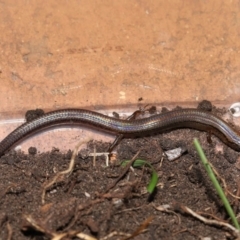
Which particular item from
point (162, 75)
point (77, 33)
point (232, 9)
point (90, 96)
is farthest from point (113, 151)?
point (232, 9)

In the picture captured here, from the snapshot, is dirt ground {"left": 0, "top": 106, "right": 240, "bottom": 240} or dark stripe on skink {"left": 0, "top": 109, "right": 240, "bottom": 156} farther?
dark stripe on skink {"left": 0, "top": 109, "right": 240, "bottom": 156}

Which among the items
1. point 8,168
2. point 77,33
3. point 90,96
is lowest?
point 8,168

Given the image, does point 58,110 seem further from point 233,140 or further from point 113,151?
point 233,140

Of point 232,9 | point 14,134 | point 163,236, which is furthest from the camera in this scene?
point 232,9

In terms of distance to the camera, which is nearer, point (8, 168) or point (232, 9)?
point (8, 168)

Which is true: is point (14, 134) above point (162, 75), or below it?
below
